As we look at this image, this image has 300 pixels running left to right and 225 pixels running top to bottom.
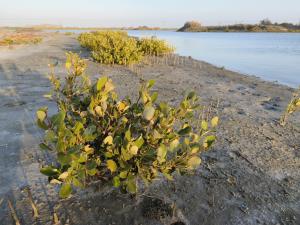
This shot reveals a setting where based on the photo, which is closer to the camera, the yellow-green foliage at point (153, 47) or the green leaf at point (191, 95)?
the green leaf at point (191, 95)

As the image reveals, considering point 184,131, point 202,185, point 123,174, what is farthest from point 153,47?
point 123,174

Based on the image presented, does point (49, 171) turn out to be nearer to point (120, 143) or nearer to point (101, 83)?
point (120, 143)

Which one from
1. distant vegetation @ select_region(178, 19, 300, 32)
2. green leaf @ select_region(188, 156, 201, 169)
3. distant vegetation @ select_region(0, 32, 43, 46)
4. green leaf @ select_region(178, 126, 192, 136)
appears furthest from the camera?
distant vegetation @ select_region(178, 19, 300, 32)

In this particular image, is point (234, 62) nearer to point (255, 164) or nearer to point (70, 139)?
point (255, 164)

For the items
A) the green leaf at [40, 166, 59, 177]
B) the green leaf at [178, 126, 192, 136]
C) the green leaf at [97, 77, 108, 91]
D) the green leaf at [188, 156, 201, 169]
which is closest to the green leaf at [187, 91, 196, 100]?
the green leaf at [178, 126, 192, 136]

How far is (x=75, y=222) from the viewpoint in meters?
2.49

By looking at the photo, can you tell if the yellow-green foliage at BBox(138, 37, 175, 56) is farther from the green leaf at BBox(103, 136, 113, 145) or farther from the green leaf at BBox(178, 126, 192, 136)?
the green leaf at BBox(103, 136, 113, 145)

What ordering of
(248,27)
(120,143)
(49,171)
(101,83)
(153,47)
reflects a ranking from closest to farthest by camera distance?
(49,171)
(120,143)
(101,83)
(153,47)
(248,27)

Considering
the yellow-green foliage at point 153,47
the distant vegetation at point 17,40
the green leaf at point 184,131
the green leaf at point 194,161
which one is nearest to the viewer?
the green leaf at point 194,161

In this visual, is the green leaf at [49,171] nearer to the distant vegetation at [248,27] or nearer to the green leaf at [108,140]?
the green leaf at [108,140]

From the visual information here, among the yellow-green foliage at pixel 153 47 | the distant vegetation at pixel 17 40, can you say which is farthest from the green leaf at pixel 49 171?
the distant vegetation at pixel 17 40

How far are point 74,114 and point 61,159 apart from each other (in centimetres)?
93

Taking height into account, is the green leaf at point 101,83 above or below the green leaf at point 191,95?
above

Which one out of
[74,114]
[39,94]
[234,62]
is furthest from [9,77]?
[234,62]
